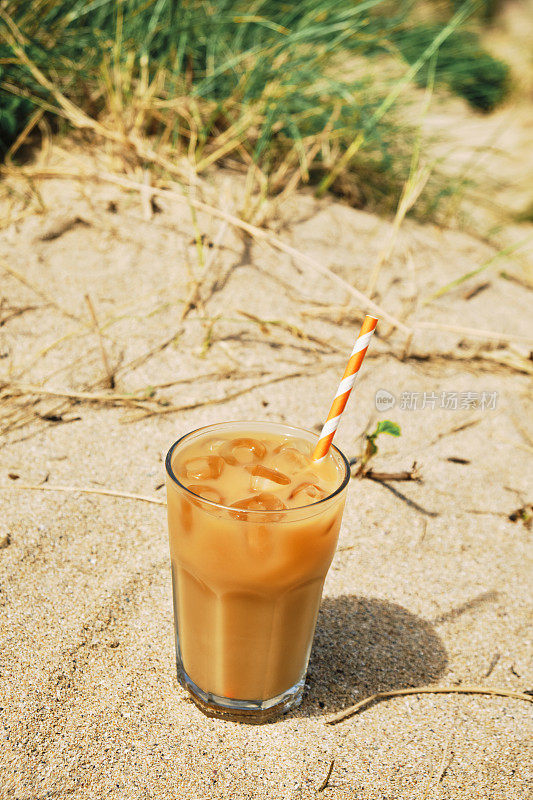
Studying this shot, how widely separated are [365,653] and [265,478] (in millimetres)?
499

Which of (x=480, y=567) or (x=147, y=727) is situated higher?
(x=147, y=727)

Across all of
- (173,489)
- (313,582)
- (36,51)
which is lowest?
(313,582)

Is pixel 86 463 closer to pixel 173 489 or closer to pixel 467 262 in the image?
pixel 173 489

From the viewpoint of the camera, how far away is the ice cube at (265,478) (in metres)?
1.02

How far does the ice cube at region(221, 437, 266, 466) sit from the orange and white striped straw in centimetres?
10

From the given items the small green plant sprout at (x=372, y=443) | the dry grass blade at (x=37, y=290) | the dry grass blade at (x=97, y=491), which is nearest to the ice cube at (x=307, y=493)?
the small green plant sprout at (x=372, y=443)

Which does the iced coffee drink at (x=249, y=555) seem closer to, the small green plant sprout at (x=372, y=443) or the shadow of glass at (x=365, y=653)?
the shadow of glass at (x=365, y=653)

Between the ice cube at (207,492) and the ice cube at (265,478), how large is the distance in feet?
0.19

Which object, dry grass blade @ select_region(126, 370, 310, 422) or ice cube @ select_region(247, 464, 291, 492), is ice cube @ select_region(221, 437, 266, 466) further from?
dry grass blade @ select_region(126, 370, 310, 422)

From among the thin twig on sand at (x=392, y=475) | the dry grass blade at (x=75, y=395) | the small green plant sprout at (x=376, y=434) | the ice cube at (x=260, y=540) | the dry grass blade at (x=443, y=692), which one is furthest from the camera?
the dry grass blade at (x=75, y=395)

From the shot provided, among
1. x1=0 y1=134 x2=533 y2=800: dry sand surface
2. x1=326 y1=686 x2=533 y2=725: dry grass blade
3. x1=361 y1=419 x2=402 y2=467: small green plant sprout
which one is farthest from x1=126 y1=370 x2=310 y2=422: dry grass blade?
x1=326 y1=686 x2=533 y2=725: dry grass blade

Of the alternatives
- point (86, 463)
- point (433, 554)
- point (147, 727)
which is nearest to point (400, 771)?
point (147, 727)

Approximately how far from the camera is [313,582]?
3.51ft

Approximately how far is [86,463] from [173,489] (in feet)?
2.54
